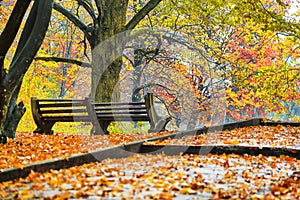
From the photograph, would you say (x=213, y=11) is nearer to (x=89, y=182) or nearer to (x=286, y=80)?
(x=286, y=80)

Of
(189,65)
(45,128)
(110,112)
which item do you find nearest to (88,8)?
(45,128)

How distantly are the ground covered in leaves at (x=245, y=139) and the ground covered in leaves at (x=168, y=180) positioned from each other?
1.46 meters

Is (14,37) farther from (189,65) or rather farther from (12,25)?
(189,65)

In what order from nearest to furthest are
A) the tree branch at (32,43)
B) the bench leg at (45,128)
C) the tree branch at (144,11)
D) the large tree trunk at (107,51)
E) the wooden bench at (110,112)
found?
the tree branch at (32,43), the wooden bench at (110,112), the bench leg at (45,128), the tree branch at (144,11), the large tree trunk at (107,51)

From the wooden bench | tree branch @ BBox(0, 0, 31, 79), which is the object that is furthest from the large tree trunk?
tree branch @ BBox(0, 0, 31, 79)

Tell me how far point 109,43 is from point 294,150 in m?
8.73

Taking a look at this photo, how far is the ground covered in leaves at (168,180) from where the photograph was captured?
4652mm

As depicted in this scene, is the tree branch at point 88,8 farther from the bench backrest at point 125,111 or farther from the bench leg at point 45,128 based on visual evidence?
the bench backrest at point 125,111

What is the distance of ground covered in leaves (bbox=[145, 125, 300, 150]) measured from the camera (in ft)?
29.1

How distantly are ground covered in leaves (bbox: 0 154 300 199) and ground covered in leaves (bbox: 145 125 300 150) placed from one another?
1458 millimetres

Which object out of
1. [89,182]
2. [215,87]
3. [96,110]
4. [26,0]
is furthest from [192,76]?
[89,182]

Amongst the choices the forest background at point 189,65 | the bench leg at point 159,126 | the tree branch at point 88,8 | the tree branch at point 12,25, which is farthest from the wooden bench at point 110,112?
the forest background at point 189,65

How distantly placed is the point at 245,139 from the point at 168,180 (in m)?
4.68

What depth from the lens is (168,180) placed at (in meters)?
5.41
